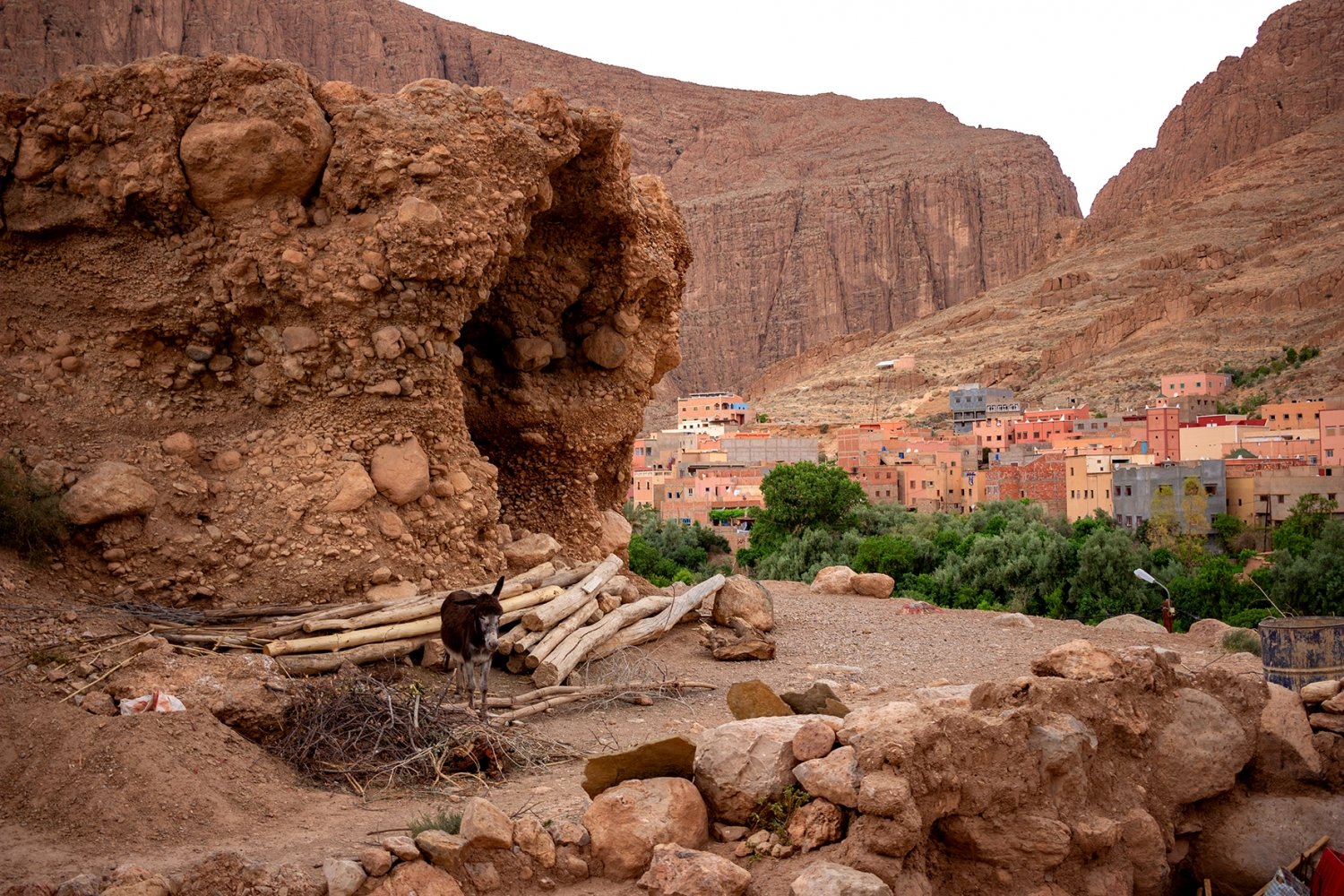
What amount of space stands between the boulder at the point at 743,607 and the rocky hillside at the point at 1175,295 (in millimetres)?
65110

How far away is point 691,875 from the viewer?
14.8 ft

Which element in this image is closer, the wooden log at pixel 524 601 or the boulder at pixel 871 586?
the wooden log at pixel 524 601

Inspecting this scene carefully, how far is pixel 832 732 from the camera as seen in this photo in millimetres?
5133

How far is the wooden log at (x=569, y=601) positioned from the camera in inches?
332

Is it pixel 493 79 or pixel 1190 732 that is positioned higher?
pixel 493 79

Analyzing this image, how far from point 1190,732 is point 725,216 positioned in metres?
159

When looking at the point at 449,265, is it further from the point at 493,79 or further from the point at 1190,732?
A: the point at 493,79

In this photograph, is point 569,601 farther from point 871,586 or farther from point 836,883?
point 871,586

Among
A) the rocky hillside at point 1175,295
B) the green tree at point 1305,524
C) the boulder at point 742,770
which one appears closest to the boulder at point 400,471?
the boulder at point 742,770

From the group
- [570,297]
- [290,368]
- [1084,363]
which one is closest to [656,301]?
[570,297]

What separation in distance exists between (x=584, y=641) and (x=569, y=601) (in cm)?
48

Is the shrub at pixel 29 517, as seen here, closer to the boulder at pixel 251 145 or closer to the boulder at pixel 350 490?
the boulder at pixel 350 490

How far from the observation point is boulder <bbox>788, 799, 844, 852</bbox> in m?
4.79

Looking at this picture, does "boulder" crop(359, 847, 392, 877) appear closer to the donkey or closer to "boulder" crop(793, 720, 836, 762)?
"boulder" crop(793, 720, 836, 762)
